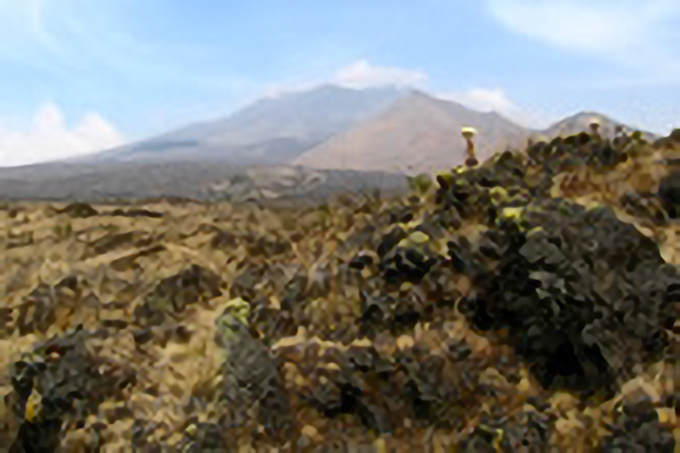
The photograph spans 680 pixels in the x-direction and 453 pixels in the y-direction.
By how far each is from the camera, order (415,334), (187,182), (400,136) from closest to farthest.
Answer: (415,334), (187,182), (400,136)

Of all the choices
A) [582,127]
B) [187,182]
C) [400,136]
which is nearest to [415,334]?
[582,127]

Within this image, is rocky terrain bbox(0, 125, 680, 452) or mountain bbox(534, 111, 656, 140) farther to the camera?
mountain bbox(534, 111, 656, 140)

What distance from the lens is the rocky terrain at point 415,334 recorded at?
8.45 meters

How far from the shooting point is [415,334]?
939 centimetres

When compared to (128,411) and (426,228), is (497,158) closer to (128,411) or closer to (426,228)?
(426,228)

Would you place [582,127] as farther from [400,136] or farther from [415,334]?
[400,136]

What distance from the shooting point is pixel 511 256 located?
374 inches

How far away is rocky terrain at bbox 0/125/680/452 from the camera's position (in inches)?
333

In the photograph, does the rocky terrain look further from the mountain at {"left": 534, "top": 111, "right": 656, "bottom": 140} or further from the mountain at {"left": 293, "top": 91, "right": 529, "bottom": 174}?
the mountain at {"left": 293, "top": 91, "right": 529, "bottom": 174}

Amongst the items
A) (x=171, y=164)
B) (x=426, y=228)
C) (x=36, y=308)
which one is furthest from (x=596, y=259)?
(x=171, y=164)

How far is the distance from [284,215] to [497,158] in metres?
4.59

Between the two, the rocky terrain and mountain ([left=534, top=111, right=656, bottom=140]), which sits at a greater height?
mountain ([left=534, top=111, right=656, bottom=140])

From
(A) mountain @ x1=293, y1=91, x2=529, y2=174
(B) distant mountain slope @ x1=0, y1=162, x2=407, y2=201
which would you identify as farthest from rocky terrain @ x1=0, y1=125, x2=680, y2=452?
(A) mountain @ x1=293, y1=91, x2=529, y2=174

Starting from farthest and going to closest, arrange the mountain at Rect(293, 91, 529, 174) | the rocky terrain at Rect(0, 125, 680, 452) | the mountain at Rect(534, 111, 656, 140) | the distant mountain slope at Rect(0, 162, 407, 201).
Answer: the mountain at Rect(293, 91, 529, 174) < the distant mountain slope at Rect(0, 162, 407, 201) < the mountain at Rect(534, 111, 656, 140) < the rocky terrain at Rect(0, 125, 680, 452)
